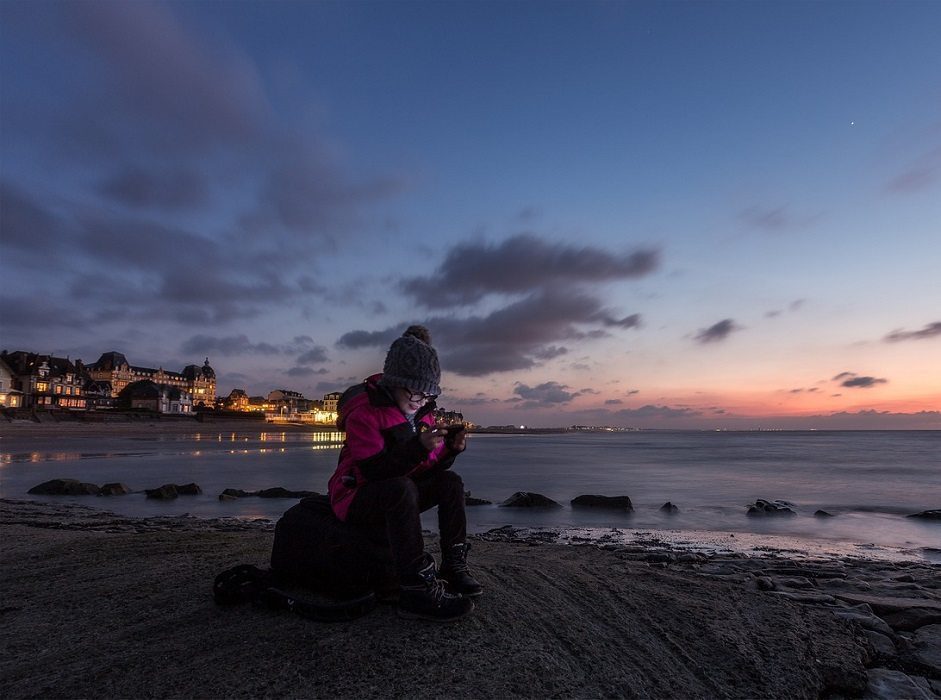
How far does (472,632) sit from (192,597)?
205 centimetres

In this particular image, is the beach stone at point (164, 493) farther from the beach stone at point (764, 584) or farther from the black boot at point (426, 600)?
the beach stone at point (764, 584)

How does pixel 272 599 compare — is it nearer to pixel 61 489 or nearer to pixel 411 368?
pixel 411 368

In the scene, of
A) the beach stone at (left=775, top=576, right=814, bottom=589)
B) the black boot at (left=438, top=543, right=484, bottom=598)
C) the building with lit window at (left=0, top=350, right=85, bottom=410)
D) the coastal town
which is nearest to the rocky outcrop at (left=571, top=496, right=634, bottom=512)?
the beach stone at (left=775, top=576, right=814, bottom=589)

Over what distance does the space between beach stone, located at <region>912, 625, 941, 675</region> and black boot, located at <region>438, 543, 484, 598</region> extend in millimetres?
2901

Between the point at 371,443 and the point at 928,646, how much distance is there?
406 cm

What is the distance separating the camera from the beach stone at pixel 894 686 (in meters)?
3.05

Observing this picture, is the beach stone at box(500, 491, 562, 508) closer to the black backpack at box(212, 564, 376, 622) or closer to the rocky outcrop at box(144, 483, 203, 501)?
the rocky outcrop at box(144, 483, 203, 501)

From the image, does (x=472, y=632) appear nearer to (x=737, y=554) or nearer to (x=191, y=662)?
(x=191, y=662)

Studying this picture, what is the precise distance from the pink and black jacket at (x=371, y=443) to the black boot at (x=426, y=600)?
608 millimetres

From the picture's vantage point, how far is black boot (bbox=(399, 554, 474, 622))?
321cm

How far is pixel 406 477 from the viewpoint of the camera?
3.43 metres

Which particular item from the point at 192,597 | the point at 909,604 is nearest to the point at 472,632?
the point at 192,597

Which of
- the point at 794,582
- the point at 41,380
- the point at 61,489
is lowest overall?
the point at 794,582

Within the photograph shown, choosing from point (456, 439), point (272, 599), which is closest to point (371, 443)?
point (456, 439)
